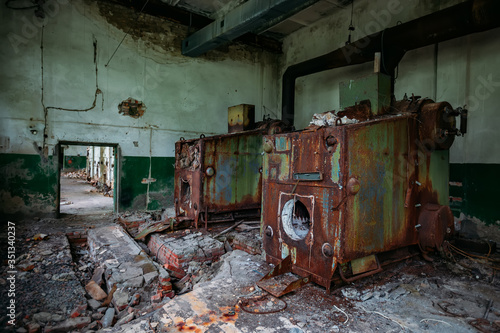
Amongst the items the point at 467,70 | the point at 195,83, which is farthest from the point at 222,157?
the point at 467,70

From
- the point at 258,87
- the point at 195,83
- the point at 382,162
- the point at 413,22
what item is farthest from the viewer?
the point at 258,87

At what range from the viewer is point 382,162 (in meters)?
3.14

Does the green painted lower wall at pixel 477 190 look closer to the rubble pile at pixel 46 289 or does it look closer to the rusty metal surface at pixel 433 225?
the rusty metal surface at pixel 433 225

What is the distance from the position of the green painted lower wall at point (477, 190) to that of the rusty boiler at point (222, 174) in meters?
3.44

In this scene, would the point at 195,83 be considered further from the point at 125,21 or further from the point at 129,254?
the point at 129,254

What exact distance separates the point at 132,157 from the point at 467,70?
755 centimetres

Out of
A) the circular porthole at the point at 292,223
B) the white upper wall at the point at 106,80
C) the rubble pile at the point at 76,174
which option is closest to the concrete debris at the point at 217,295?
the circular porthole at the point at 292,223

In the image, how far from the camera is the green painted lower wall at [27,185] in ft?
19.5

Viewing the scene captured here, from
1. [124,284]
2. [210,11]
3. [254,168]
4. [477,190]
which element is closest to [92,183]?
[210,11]

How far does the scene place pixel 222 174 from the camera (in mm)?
5781

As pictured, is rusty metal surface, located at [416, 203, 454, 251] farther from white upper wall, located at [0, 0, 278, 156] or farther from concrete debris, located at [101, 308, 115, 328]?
white upper wall, located at [0, 0, 278, 156]

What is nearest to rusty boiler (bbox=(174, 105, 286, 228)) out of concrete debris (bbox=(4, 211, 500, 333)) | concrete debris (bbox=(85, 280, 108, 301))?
concrete debris (bbox=(4, 211, 500, 333))

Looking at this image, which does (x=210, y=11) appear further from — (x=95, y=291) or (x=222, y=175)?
(x=95, y=291)

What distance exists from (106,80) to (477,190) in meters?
8.26
